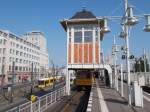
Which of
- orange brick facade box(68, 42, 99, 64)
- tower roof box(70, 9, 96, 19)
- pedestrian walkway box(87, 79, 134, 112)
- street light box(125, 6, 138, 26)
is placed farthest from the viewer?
tower roof box(70, 9, 96, 19)

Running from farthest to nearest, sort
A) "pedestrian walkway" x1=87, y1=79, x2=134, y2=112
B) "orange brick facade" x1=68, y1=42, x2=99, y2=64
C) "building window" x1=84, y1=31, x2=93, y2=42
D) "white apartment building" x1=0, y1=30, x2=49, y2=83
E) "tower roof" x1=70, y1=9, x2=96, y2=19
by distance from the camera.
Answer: "white apartment building" x1=0, y1=30, x2=49, y2=83 → "tower roof" x1=70, y1=9, x2=96, y2=19 → "building window" x1=84, y1=31, x2=93, y2=42 → "orange brick facade" x1=68, y1=42, x2=99, y2=64 → "pedestrian walkway" x1=87, y1=79, x2=134, y2=112

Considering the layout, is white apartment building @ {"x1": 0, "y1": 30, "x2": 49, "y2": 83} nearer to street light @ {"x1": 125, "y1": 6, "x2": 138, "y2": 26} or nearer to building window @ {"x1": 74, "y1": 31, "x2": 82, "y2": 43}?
building window @ {"x1": 74, "y1": 31, "x2": 82, "y2": 43}

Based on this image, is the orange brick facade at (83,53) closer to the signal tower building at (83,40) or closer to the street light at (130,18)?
the signal tower building at (83,40)

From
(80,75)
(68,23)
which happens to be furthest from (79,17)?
(80,75)

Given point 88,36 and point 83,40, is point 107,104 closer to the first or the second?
point 83,40

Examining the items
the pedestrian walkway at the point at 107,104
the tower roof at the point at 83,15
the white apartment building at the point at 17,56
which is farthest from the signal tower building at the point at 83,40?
the white apartment building at the point at 17,56

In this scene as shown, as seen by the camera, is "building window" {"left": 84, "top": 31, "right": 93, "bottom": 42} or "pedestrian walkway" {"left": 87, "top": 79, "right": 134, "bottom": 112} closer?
"pedestrian walkway" {"left": 87, "top": 79, "right": 134, "bottom": 112}

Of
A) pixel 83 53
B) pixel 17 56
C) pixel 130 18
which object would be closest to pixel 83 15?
pixel 83 53

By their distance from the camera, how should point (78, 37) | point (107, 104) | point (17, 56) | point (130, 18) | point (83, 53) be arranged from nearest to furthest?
point (130, 18), point (107, 104), point (83, 53), point (78, 37), point (17, 56)

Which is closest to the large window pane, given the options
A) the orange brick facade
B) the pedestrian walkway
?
the orange brick facade

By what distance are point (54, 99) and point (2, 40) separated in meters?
55.1

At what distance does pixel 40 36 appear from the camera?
14525 centimetres

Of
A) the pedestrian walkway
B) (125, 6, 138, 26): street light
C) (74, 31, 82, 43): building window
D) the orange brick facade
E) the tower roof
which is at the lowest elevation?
the pedestrian walkway

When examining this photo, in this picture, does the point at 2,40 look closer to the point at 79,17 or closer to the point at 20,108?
the point at 79,17
